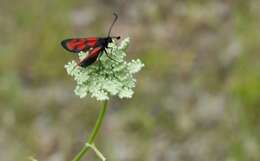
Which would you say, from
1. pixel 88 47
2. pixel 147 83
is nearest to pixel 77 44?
pixel 88 47

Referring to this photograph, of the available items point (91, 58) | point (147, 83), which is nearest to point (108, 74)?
point (91, 58)

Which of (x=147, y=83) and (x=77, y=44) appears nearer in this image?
(x=77, y=44)

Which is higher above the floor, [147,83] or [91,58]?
[147,83]

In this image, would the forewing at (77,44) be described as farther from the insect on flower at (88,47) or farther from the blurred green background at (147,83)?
the blurred green background at (147,83)

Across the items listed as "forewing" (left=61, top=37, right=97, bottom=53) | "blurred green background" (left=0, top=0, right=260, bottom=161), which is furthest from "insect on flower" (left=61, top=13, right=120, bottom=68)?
"blurred green background" (left=0, top=0, right=260, bottom=161)

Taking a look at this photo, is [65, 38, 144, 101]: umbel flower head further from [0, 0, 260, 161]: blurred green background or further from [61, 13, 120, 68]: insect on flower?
[0, 0, 260, 161]: blurred green background

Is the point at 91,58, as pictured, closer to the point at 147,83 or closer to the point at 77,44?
the point at 77,44
